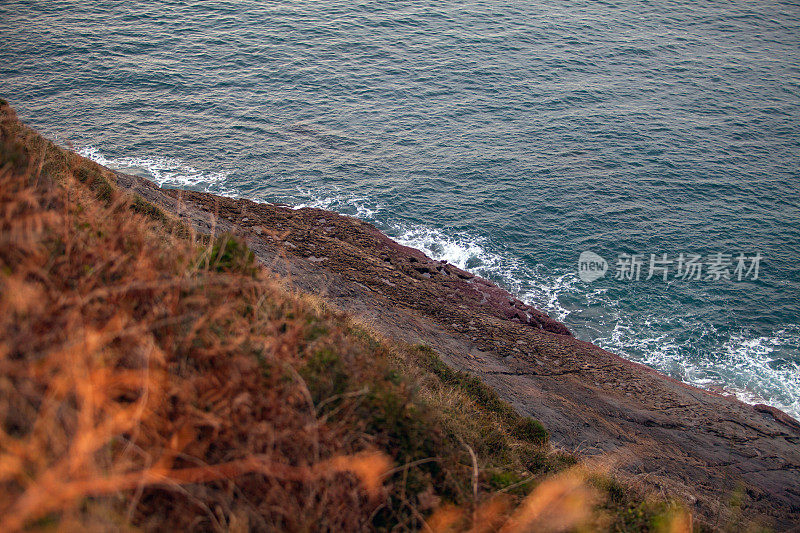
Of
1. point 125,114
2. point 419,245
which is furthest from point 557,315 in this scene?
point 125,114

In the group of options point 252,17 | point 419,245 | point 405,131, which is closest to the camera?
point 419,245

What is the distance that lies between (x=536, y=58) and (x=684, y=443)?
132ft

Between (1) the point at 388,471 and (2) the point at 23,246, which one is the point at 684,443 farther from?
(2) the point at 23,246

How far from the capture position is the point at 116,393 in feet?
14.4

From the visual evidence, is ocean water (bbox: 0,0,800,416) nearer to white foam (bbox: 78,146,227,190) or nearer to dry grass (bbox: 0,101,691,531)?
white foam (bbox: 78,146,227,190)

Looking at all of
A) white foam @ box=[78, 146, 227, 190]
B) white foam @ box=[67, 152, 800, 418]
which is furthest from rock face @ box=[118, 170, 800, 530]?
white foam @ box=[78, 146, 227, 190]

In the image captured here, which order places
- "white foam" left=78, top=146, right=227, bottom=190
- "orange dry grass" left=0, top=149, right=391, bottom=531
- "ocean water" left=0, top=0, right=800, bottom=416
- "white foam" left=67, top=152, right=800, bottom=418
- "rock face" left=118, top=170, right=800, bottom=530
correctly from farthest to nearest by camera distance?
"white foam" left=78, top=146, right=227, bottom=190, "ocean water" left=0, top=0, right=800, bottom=416, "white foam" left=67, top=152, right=800, bottom=418, "rock face" left=118, top=170, right=800, bottom=530, "orange dry grass" left=0, top=149, right=391, bottom=531

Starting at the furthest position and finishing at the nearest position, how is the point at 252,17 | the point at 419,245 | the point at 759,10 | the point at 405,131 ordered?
the point at 759,10
the point at 252,17
the point at 405,131
the point at 419,245

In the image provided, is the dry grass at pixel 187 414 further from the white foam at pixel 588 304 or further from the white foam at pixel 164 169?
the white foam at pixel 164 169

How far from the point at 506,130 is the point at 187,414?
36165 mm

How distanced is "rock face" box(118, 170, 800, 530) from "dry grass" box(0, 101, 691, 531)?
6.17m

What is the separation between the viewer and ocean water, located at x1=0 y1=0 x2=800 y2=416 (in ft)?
86.2

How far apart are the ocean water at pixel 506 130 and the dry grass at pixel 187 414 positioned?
67.3ft

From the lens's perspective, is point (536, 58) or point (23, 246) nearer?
point (23, 246)
